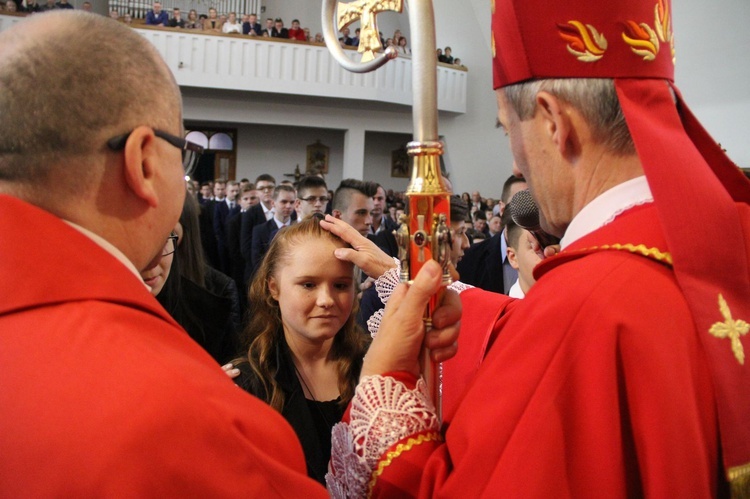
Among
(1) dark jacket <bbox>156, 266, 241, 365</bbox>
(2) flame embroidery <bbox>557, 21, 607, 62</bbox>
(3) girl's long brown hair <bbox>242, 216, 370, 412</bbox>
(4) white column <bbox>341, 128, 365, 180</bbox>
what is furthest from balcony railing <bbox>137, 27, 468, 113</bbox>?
(2) flame embroidery <bbox>557, 21, 607, 62</bbox>

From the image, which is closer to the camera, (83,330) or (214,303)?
(83,330)

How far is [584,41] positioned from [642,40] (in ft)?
0.34

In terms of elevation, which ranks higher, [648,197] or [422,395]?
[648,197]

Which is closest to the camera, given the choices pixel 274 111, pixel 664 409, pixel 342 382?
pixel 664 409

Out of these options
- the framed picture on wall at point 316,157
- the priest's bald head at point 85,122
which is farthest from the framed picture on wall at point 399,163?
the priest's bald head at point 85,122

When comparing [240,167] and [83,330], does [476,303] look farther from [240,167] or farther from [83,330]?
[240,167]

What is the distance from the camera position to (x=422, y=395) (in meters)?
1.29

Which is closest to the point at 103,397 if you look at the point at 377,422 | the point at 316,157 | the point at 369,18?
the point at 377,422

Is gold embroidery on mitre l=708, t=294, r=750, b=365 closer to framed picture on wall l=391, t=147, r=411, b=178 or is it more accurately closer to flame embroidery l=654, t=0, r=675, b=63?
flame embroidery l=654, t=0, r=675, b=63

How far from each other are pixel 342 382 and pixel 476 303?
28.9 inches

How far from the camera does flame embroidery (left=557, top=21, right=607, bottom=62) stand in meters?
1.19

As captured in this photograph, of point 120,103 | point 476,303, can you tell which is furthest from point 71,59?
point 476,303

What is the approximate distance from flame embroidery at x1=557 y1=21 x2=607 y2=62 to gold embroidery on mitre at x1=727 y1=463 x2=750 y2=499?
0.69m

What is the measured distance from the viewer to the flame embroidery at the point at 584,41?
1190 millimetres
